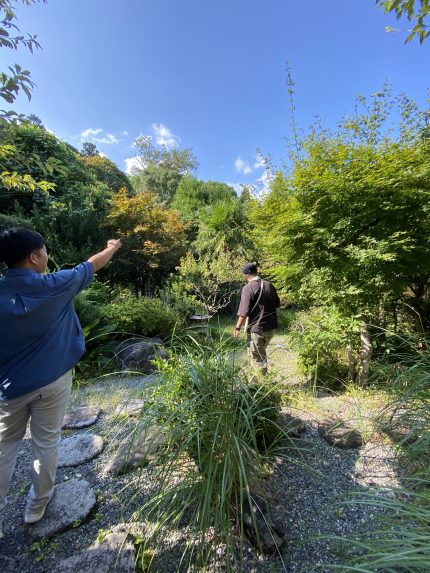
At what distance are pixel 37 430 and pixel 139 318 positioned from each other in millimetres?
3658

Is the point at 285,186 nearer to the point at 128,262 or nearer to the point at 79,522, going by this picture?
the point at 79,522

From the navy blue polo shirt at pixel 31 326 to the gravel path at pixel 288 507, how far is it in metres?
0.53

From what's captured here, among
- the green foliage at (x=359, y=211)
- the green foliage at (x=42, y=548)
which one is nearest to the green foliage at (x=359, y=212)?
the green foliage at (x=359, y=211)

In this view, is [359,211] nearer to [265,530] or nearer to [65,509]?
[265,530]

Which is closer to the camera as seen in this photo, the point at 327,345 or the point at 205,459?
the point at 205,459

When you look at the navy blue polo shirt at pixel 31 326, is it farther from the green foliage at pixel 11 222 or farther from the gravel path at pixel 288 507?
the green foliage at pixel 11 222

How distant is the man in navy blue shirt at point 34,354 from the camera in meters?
1.43

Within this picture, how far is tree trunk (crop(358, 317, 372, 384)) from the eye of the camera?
10.8 ft

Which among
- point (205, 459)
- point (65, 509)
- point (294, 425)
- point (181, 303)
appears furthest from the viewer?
point (181, 303)

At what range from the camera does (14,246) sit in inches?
57.5

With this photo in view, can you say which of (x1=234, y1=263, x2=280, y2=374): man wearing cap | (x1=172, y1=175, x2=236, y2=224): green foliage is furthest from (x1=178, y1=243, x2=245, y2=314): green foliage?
(x1=172, y1=175, x2=236, y2=224): green foliage

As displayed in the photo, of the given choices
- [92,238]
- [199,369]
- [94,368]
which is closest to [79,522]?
[199,369]

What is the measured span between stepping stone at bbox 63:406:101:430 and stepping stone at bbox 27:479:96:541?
92 cm

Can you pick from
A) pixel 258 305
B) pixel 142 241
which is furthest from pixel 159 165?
pixel 258 305
